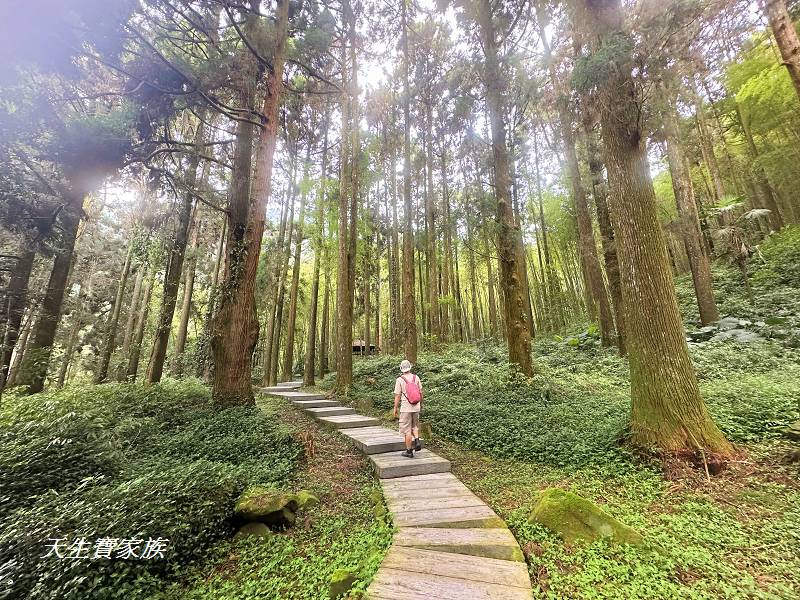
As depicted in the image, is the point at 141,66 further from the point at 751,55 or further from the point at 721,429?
the point at 751,55

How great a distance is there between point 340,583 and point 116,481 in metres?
2.94

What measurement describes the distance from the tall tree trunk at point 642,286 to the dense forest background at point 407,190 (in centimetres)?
3

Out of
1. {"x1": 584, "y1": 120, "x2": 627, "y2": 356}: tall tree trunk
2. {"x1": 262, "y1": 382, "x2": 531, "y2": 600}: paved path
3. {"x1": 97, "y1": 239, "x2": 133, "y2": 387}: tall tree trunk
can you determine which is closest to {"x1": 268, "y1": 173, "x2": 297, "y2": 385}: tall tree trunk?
{"x1": 97, "y1": 239, "x2": 133, "y2": 387}: tall tree trunk

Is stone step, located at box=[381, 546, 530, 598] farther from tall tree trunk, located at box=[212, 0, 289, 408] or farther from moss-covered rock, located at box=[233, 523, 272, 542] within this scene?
tall tree trunk, located at box=[212, 0, 289, 408]

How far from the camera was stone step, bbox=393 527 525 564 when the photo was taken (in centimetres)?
289

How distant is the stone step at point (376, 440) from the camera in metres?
5.77

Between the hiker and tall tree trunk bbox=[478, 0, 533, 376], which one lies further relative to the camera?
tall tree trunk bbox=[478, 0, 533, 376]

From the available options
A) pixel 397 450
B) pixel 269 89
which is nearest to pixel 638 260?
pixel 397 450

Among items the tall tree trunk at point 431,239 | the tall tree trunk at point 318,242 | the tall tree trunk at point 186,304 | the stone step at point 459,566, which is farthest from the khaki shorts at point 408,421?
the tall tree trunk at point 186,304

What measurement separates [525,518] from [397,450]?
2814mm

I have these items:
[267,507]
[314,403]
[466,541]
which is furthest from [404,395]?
[314,403]

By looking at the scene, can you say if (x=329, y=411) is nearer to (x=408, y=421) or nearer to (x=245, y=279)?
(x=408, y=421)

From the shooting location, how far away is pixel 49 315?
6.73m

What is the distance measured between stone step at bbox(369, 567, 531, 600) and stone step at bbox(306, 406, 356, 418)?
613 centimetres
